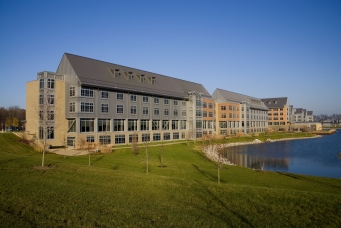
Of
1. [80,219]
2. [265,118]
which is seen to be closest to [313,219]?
[80,219]

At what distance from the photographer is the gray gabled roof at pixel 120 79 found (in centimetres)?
3850

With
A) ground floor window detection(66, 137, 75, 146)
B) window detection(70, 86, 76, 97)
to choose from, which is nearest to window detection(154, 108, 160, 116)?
window detection(70, 86, 76, 97)

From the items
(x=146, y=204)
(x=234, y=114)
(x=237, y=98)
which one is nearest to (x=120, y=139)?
(x=146, y=204)

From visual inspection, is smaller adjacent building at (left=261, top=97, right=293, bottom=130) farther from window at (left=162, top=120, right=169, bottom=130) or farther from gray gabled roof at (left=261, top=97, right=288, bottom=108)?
window at (left=162, top=120, right=169, bottom=130)

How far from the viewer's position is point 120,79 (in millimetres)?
43594

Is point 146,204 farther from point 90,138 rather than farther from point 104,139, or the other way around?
point 104,139

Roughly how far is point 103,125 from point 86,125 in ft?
9.43

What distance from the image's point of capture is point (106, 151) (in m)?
31.3

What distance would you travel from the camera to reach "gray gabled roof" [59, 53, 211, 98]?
1516 inches

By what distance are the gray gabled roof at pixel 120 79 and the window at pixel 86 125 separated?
5.12m

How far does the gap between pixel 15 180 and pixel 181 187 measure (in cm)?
736

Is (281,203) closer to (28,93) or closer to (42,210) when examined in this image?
(42,210)

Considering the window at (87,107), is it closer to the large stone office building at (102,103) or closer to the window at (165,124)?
the large stone office building at (102,103)

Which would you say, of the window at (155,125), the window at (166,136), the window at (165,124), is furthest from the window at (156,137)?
the window at (165,124)
